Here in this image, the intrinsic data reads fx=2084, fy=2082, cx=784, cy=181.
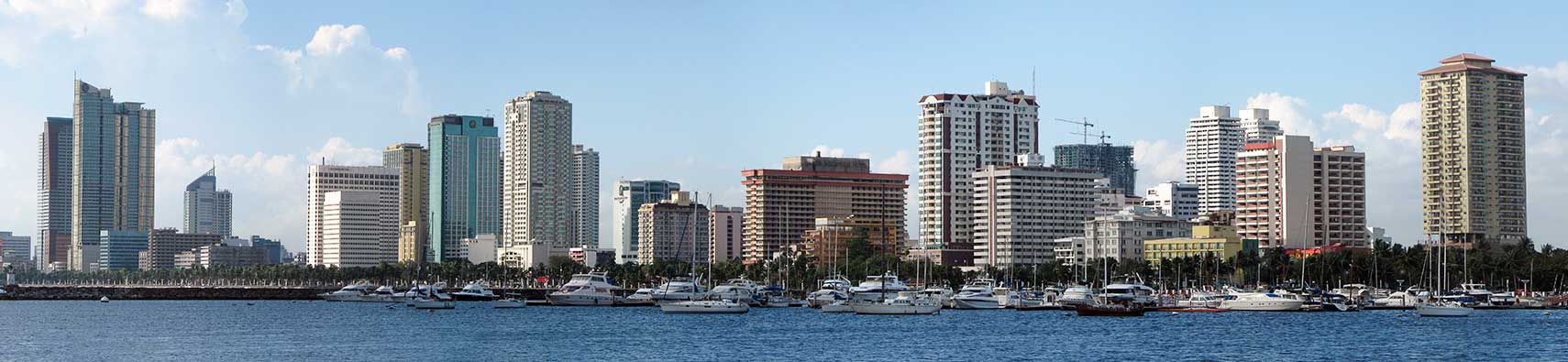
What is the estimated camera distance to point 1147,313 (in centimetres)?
17612

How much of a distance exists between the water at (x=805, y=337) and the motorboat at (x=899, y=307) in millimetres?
1165

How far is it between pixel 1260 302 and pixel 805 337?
62577 mm

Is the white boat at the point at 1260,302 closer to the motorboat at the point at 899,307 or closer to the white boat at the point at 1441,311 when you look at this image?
the white boat at the point at 1441,311

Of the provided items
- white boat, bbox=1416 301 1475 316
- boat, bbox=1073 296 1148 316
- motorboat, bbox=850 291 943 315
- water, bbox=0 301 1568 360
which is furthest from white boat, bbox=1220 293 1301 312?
motorboat, bbox=850 291 943 315

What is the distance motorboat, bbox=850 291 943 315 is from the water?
3.82ft

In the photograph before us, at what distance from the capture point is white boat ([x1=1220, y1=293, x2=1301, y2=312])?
18038 centimetres

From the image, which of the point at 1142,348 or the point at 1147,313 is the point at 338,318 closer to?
the point at 1147,313

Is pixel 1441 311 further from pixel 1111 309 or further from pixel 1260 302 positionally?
pixel 1111 309

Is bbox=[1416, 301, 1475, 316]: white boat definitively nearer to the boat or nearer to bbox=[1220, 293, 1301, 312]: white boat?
bbox=[1220, 293, 1301, 312]: white boat

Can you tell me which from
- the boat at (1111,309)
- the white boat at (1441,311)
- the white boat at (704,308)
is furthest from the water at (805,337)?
the boat at (1111,309)

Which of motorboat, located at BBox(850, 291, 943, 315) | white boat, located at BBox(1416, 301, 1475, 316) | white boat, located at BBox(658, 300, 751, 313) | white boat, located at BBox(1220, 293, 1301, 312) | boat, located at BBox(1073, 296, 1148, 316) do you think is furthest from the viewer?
white boat, located at BBox(1220, 293, 1301, 312)

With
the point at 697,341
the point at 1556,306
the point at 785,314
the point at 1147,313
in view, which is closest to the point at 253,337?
the point at 697,341

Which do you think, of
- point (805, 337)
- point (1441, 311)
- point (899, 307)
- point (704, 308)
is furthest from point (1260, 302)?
point (805, 337)

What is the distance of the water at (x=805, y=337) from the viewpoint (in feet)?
379
